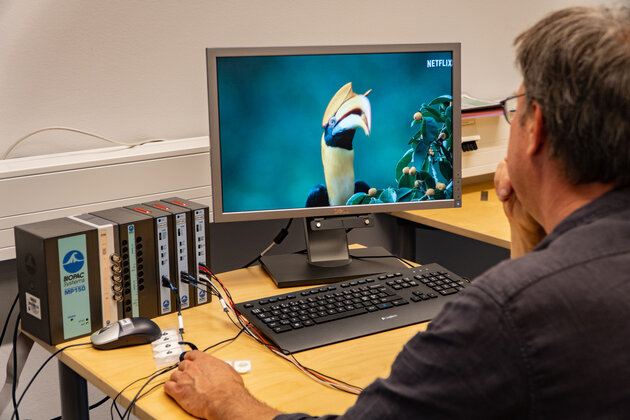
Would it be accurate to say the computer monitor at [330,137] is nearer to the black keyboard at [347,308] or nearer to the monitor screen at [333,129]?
the monitor screen at [333,129]

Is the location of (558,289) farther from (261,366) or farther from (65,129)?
(65,129)

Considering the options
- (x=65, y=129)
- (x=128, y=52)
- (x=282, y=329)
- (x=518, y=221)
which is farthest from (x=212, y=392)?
(x=128, y=52)

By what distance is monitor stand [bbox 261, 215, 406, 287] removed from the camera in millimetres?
1729

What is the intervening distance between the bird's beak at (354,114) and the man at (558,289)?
80 centimetres

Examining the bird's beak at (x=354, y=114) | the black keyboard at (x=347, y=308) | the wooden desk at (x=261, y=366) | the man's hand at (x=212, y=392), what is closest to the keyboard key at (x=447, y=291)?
the black keyboard at (x=347, y=308)

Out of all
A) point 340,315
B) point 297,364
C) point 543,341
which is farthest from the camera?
point 340,315

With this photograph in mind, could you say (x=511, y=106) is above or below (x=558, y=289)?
above

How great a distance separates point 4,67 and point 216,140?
1.85 feet

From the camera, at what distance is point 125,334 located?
1.38m

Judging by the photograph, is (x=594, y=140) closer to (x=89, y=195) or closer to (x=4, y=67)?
(x=89, y=195)

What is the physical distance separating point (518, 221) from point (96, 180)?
1.04 m

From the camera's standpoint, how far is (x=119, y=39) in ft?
6.10

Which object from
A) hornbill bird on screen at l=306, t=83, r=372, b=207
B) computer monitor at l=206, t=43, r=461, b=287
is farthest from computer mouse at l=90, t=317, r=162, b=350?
hornbill bird on screen at l=306, t=83, r=372, b=207

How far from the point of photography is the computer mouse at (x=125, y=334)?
138cm
